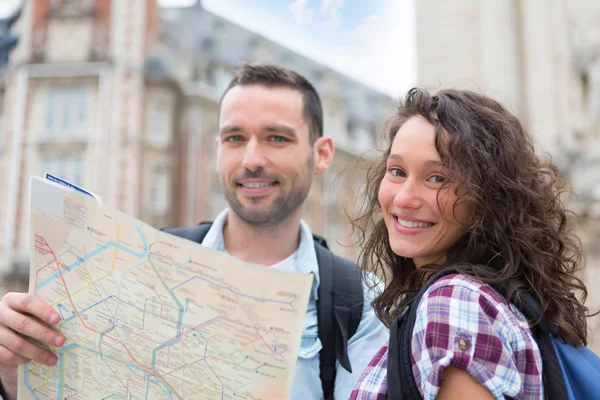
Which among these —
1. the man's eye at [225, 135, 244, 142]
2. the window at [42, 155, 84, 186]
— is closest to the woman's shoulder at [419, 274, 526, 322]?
the man's eye at [225, 135, 244, 142]

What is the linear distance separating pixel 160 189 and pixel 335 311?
17329 millimetres

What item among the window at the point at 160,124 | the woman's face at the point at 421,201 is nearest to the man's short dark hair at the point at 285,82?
the woman's face at the point at 421,201

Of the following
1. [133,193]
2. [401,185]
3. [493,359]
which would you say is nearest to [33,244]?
[401,185]

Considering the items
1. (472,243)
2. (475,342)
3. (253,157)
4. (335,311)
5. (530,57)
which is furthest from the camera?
(530,57)

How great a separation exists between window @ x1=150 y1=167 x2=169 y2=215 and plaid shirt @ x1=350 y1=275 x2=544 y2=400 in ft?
58.2

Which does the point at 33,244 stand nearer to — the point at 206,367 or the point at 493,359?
the point at 206,367

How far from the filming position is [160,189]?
1877 cm

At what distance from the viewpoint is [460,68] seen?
33.2ft

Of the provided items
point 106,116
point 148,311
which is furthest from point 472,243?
point 106,116

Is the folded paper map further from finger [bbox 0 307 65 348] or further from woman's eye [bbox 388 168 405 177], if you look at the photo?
woman's eye [bbox 388 168 405 177]

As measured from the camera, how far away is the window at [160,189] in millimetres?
18500

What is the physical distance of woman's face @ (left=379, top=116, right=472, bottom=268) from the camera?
4.54 ft

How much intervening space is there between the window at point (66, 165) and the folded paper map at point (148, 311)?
16.9 m

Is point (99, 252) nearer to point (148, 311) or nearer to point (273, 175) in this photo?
point (148, 311)
